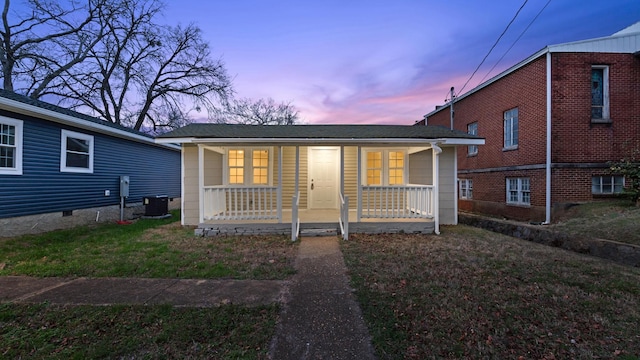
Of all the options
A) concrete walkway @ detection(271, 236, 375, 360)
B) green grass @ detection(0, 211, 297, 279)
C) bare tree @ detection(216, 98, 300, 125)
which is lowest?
concrete walkway @ detection(271, 236, 375, 360)

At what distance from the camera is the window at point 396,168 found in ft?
28.4

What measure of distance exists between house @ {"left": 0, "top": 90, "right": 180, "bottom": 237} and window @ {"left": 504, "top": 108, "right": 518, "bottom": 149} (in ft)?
49.1

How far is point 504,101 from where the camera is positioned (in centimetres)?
1152

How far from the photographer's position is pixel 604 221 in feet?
23.0

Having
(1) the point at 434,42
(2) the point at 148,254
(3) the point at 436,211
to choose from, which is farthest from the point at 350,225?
(1) the point at 434,42

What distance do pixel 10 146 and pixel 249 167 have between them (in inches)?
224

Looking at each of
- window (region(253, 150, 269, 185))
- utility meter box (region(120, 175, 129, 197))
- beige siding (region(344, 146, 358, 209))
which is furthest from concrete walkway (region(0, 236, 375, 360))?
utility meter box (region(120, 175, 129, 197))

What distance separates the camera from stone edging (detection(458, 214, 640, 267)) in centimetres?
529

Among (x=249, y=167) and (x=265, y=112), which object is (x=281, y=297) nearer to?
(x=249, y=167)

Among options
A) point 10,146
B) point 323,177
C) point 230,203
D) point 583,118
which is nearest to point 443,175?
point 323,177

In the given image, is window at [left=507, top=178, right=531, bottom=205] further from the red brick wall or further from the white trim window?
the white trim window

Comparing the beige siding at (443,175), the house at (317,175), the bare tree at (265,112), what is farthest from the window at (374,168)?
the bare tree at (265,112)

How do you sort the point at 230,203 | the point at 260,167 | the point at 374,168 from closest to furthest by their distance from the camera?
1. the point at 230,203
2. the point at 260,167
3. the point at 374,168

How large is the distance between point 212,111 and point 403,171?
18424 millimetres
